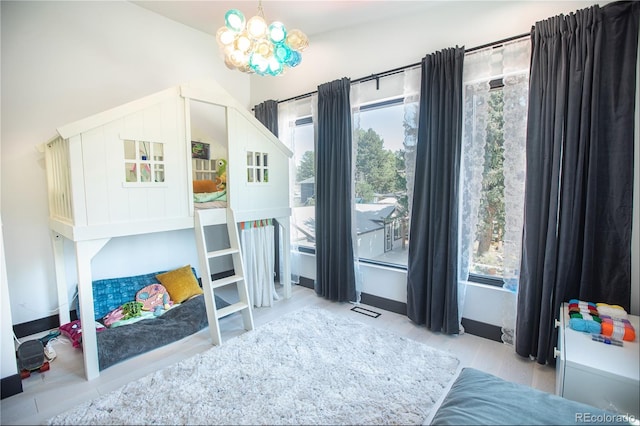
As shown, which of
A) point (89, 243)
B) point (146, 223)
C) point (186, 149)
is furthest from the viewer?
point (186, 149)

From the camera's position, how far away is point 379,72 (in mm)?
2744

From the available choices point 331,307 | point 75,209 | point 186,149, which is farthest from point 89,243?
point 331,307

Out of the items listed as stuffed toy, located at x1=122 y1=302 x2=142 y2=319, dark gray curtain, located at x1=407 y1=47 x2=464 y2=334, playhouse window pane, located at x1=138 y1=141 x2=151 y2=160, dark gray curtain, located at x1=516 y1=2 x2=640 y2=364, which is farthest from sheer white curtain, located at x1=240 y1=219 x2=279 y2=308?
dark gray curtain, located at x1=516 y1=2 x2=640 y2=364

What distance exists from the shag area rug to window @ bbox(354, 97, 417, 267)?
0.90 metres

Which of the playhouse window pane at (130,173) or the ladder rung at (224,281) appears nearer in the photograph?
the playhouse window pane at (130,173)

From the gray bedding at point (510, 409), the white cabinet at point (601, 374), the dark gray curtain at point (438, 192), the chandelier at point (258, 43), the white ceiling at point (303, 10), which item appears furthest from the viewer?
the white ceiling at point (303, 10)

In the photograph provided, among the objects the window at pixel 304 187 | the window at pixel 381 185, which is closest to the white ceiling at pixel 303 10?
the window at pixel 381 185

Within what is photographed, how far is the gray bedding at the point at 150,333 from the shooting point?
2.08m

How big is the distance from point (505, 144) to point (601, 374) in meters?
1.45

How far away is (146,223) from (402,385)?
6.72ft

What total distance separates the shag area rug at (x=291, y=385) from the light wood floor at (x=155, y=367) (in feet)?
0.42

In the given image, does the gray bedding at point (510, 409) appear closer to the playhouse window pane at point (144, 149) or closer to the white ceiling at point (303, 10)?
the playhouse window pane at point (144, 149)

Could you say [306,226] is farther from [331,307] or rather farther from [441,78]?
[441,78]

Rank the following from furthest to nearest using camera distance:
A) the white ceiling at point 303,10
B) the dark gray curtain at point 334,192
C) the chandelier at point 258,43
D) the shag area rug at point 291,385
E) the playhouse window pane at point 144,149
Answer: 1. the dark gray curtain at point 334,192
2. the white ceiling at point 303,10
3. the playhouse window pane at point 144,149
4. the chandelier at point 258,43
5. the shag area rug at point 291,385
